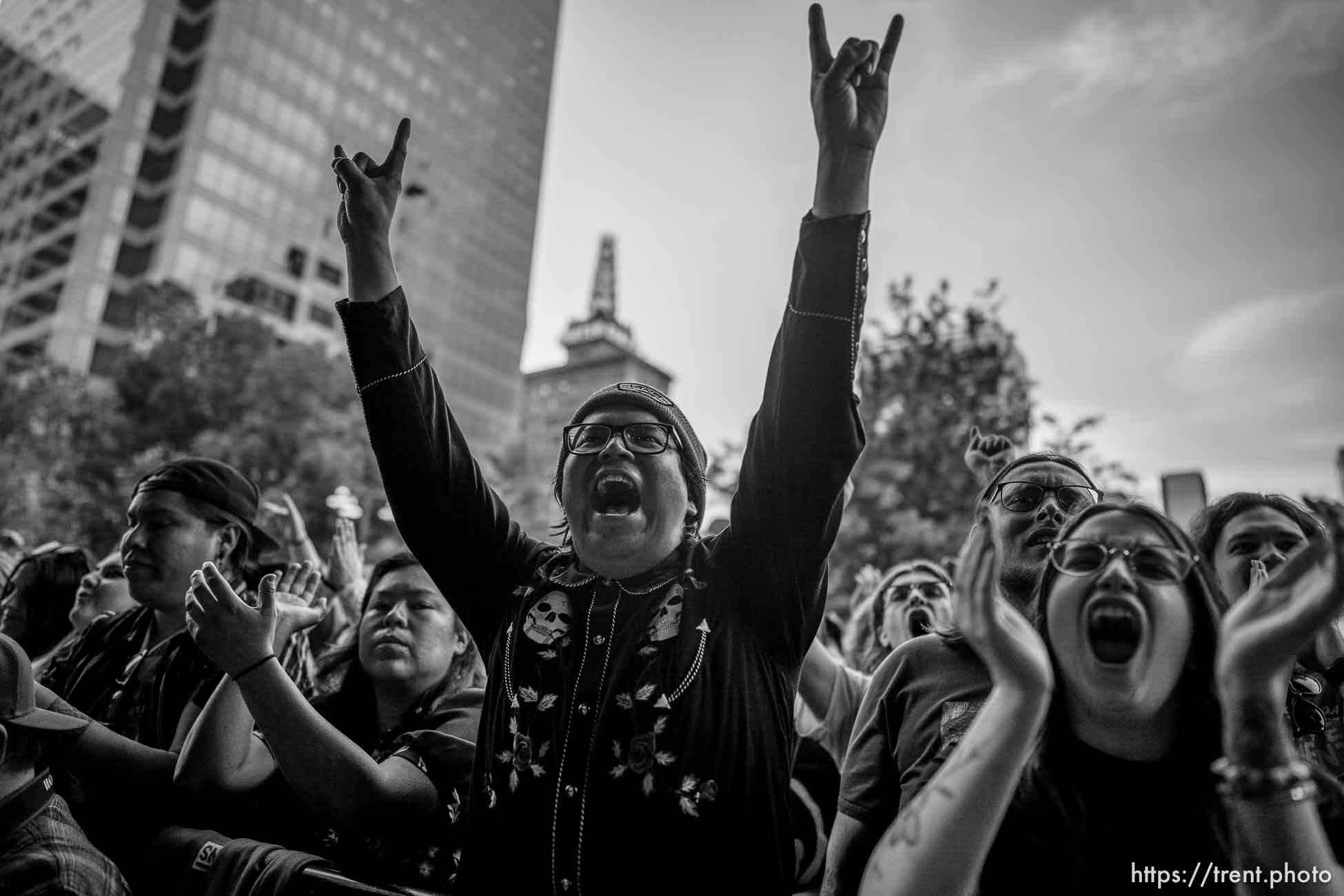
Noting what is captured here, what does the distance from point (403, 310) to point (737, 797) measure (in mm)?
1362

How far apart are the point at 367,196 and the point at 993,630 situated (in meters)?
1.70

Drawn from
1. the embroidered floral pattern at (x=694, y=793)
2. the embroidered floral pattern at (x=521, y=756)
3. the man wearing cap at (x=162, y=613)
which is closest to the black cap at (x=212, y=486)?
the man wearing cap at (x=162, y=613)

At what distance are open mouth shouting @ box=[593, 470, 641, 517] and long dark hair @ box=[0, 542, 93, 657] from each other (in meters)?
3.92

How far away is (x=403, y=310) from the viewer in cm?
198

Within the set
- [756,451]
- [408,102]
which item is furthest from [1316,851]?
[408,102]

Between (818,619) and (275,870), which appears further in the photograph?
(275,870)

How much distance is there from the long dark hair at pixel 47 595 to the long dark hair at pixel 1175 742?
15.8 feet

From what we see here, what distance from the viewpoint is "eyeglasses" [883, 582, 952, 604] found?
3.85 meters

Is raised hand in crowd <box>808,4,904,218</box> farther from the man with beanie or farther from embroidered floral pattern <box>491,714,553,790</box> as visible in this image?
embroidered floral pattern <box>491,714,553,790</box>

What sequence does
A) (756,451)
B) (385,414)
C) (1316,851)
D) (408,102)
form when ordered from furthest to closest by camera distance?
(408,102), (385,414), (756,451), (1316,851)

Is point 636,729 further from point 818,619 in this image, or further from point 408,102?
point 408,102

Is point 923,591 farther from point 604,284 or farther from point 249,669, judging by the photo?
point 604,284

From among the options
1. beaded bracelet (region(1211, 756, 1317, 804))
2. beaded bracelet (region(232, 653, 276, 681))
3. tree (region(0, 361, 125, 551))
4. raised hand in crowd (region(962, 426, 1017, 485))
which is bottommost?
beaded bracelet (region(1211, 756, 1317, 804))

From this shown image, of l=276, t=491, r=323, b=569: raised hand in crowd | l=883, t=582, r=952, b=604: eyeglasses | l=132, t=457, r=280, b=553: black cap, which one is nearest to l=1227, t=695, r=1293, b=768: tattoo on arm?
l=883, t=582, r=952, b=604: eyeglasses
